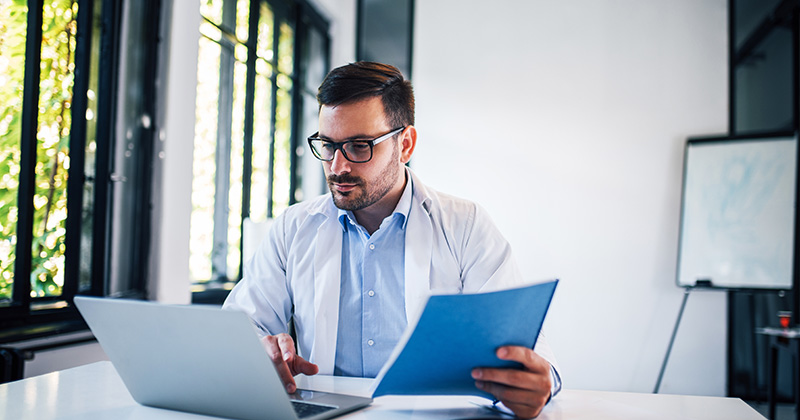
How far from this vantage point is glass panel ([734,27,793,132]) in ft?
13.5

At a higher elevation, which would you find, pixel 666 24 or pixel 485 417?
Answer: pixel 666 24

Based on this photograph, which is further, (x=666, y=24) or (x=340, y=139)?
(x=666, y=24)

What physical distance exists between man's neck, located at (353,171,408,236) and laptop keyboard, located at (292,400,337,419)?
751mm

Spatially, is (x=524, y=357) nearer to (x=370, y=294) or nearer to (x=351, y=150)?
(x=370, y=294)

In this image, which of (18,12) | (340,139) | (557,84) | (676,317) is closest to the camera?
(340,139)

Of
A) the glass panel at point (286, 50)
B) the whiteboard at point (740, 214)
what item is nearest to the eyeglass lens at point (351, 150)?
the glass panel at point (286, 50)

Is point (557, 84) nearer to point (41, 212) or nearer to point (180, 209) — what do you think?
point (180, 209)

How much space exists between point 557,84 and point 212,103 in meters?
2.76

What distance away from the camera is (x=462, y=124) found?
16.6 feet

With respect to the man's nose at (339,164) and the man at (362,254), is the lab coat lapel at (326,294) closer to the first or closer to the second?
the man at (362,254)

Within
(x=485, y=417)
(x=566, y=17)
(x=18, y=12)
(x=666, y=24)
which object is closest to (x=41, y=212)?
(x=18, y=12)

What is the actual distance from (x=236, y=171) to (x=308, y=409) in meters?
3.10

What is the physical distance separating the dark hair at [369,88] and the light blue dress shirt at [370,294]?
0.82ft

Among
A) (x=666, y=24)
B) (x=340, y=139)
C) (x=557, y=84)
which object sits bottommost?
(x=340, y=139)
